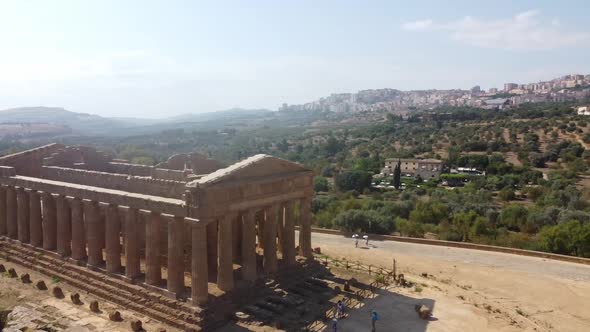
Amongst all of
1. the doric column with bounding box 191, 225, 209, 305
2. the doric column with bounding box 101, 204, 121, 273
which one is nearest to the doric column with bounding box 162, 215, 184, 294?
the doric column with bounding box 191, 225, 209, 305

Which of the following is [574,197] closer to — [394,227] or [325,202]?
[394,227]

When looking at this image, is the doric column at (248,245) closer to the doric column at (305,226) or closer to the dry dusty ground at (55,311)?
the dry dusty ground at (55,311)

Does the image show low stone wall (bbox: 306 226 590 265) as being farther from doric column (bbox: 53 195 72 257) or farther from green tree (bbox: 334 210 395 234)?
doric column (bbox: 53 195 72 257)

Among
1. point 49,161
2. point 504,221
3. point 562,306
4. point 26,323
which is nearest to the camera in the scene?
point 26,323

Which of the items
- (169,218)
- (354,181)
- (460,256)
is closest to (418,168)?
(354,181)

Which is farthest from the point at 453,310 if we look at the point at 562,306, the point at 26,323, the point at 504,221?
the point at 504,221

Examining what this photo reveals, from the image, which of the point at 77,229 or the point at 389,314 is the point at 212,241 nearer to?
the point at 77,229
